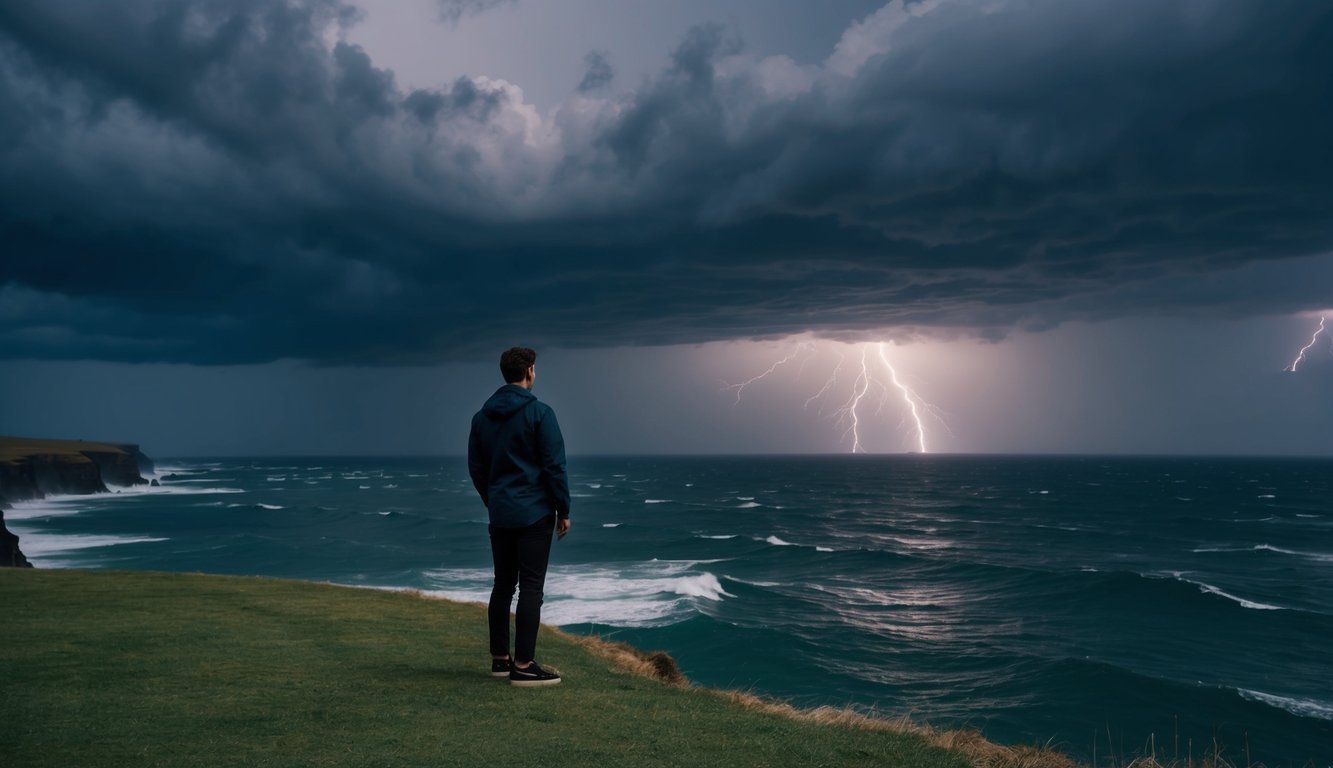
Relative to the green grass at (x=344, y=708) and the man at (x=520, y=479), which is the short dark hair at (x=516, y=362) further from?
the green grass at (x=344, y=708)

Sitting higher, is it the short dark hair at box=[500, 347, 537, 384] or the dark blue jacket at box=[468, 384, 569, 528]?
the short dark hair at box=[500, 347, 537, 384]

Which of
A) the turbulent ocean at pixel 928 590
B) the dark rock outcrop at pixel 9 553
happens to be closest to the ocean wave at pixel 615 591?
the turbulent ocean at pixel 928 590

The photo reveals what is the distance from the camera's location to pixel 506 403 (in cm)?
735

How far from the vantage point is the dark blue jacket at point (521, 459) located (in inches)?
284

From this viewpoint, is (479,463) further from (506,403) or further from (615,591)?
(615,591)

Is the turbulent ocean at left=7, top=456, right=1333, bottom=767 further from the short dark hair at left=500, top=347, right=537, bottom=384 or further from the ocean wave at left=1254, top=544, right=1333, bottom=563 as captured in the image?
the short dark hair at left=500, top=347, right=537, bottom=384

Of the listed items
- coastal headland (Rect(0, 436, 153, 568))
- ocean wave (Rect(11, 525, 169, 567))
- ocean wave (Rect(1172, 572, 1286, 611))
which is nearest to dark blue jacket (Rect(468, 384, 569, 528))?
ocean wave (Rect(1172, 572, 1286, 611))

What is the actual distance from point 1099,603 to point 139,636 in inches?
1672

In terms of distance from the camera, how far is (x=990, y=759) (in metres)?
6.79

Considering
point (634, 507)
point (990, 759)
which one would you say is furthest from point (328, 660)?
point (634, 507)

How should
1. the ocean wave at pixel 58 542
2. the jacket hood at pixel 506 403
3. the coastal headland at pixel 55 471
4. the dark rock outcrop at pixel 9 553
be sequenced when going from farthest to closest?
the coastal headland at pixel 55 471 → the ocean wave at pixel 58 542 → the dark rock outcrop at pixel 9 553 → the jacket hood at pixel 506 403

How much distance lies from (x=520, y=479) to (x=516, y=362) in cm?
99

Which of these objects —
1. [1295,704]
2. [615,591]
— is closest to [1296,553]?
[1295,704]

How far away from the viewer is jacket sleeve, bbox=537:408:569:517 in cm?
720
